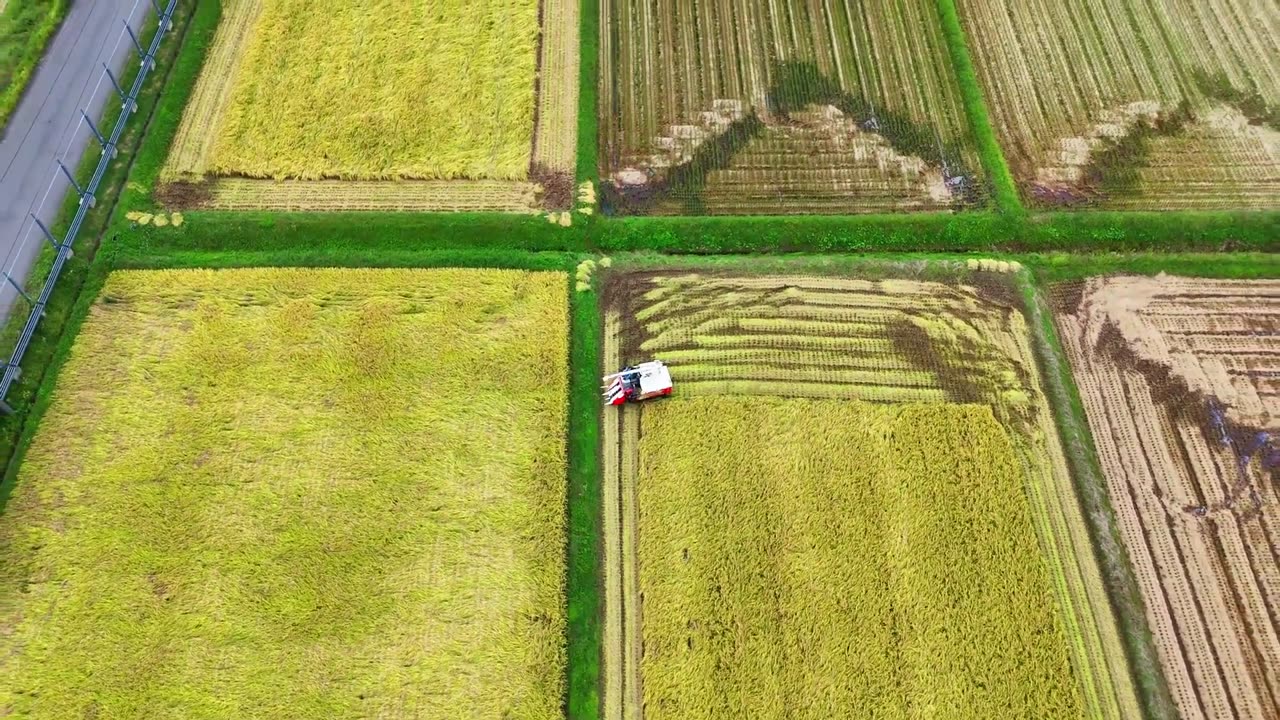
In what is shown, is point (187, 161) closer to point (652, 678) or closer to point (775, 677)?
point (652, 678)

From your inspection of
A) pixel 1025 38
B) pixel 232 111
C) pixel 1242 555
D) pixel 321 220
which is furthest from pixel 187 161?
pixel 1242 555

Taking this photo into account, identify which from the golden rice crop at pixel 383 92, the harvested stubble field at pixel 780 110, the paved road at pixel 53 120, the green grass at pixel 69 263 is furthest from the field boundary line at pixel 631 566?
the paved road at pixel 53 120

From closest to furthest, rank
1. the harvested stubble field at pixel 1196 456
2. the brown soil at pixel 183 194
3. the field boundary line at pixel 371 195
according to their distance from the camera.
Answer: the harvested stubble field at pixel 1196 456, the brown soil at pixel 183 194, the field boundary line at pixel 371 195

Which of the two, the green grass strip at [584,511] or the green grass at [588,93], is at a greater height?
the green grass at [588,93]

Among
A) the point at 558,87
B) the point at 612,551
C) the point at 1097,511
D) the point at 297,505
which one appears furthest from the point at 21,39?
the point at 1097,511

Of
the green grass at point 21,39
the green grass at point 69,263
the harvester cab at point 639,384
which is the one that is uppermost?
the green grass at point 21,39

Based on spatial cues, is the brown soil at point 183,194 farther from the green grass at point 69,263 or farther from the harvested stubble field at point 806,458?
the harvested stubble field at point 806,458
